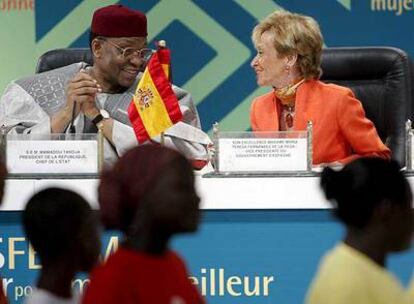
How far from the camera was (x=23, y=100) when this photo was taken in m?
3.62

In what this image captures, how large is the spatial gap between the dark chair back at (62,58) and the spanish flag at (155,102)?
0.84m

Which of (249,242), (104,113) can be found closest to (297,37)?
(104,113)

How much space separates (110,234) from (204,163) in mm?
561

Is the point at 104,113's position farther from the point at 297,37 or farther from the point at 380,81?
the point at 380,81

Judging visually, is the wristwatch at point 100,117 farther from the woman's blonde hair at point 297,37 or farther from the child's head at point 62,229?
the child's head at point 62,229

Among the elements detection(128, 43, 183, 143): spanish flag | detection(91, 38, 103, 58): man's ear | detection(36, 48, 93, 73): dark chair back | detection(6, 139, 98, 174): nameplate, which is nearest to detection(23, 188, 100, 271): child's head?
detection(6, 139, 98, 174): nameplate

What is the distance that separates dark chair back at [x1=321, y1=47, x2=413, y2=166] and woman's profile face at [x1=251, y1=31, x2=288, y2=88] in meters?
0.60

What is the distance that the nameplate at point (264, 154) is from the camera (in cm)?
293

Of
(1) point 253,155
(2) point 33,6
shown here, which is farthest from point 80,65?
(2) point 33,6

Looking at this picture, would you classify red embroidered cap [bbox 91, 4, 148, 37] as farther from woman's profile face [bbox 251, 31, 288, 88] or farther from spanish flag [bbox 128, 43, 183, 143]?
woman's profile face [bbox 251, 31, 288, 88]

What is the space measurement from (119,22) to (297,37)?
21.7 inches

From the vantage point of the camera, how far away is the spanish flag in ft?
10.9

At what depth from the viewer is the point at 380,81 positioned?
4.14 meters

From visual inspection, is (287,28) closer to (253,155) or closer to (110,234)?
(253,155)
